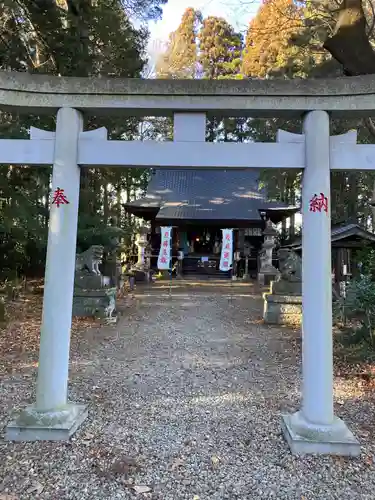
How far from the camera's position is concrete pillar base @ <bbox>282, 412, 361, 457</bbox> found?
2.96 metres

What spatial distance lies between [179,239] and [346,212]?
9.60 m

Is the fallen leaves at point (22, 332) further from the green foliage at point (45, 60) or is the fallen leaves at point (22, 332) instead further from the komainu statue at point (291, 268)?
the komainu statue at point (291, 268)

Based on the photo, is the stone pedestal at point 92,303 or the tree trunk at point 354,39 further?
Result: the stone pedestal at point 92,303

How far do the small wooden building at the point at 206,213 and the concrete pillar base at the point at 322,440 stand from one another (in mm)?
14551

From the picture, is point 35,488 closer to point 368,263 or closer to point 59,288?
point 59,288

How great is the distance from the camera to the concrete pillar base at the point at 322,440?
9.72 feet

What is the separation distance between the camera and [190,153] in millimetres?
3277

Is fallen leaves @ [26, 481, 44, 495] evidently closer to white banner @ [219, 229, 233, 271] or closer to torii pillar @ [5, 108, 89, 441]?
torii pillar @ [5, 108, 89, 441]

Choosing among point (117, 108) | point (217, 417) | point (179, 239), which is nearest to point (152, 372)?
point (217, 417)

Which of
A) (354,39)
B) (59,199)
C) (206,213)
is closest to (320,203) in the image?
(59,199)

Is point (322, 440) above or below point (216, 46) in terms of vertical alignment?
below

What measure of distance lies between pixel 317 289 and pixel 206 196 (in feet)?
55.2

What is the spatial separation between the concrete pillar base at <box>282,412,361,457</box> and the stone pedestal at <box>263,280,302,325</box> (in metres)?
5.33

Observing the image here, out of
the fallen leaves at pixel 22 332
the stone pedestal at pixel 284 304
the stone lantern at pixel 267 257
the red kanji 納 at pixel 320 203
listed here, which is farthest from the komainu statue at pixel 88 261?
the stone lantern at pixel 267 257
